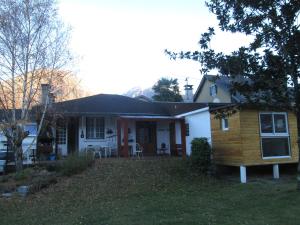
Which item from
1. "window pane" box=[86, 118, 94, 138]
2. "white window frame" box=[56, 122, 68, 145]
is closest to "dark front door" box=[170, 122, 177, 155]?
"window pane" box=[86, 118, 94, 138]

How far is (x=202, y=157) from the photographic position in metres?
14.6

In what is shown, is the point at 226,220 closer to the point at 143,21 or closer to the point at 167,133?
the point at 143,21

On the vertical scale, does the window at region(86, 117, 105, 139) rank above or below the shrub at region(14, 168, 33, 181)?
above

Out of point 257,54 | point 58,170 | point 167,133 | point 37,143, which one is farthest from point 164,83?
point 257,54

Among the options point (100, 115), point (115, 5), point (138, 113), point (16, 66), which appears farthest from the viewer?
point (138, 113)

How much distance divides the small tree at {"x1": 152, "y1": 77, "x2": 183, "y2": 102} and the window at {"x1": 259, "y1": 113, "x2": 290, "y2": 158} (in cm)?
2861

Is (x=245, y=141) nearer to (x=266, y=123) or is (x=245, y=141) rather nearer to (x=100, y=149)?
(x=266, y=123)

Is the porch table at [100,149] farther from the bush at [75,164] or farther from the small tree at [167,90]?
the small tree at [167,90]

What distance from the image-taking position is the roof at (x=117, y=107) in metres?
20.6

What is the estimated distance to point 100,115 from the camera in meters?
20.8

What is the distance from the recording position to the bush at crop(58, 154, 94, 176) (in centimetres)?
1438

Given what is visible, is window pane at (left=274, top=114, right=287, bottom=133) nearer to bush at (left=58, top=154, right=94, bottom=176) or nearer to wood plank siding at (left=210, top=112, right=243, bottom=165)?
wood plank siding at (left=210, top=112, right=243, bottom=165)

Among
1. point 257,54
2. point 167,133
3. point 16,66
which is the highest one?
point 16,66

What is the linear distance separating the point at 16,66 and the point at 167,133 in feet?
33.8
